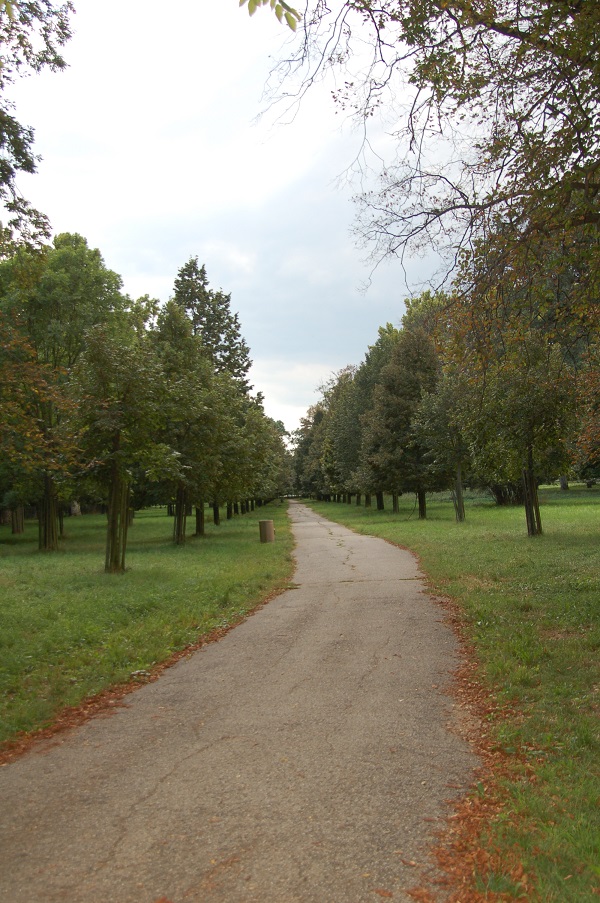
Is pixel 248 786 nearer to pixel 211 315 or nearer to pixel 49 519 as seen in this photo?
pixel 49 519

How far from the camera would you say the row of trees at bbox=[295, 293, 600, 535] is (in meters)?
8.97

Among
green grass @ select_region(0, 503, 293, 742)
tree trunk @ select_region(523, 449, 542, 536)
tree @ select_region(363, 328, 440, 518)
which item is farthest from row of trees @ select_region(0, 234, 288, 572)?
tree trunk @ select_region(523, 449, 542, 536)

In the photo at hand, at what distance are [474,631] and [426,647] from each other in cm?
96

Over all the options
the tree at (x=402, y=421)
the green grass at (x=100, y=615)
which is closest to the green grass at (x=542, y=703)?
the green grass at (x=100, y=615)

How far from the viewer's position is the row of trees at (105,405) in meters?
11.5

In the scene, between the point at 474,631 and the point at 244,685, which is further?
the point at 474,631

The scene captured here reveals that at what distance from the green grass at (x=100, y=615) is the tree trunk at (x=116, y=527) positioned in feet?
1.17

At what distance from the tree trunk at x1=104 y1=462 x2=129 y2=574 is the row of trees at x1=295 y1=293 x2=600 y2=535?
8148 mm

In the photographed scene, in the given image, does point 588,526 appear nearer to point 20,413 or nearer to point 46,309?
point 20,413

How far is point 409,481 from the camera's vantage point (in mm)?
36062

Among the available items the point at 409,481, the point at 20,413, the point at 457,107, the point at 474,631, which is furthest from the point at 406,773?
the point at 409,481

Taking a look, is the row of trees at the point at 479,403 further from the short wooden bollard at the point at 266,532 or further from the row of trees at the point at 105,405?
the short wooden bollard at the point at 266,532

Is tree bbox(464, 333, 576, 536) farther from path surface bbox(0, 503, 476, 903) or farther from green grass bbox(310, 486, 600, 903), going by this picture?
path surface bbox(0, 503, 476, 903)

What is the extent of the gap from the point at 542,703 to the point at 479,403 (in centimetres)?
587
